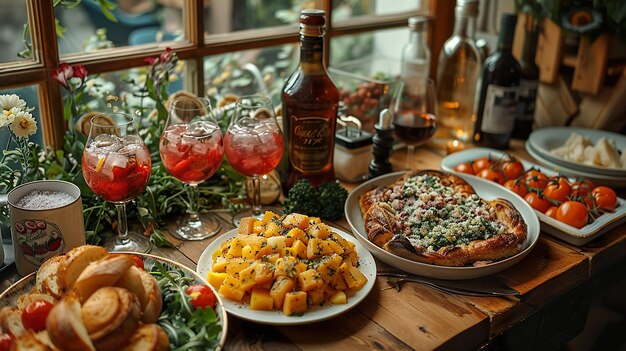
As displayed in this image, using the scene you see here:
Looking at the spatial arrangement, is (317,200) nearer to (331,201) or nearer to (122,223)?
(331,201)

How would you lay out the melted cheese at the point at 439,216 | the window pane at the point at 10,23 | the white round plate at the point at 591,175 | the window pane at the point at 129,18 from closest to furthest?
1. the melted cheese at the point at 439,216
2. the white round plate at the point at 591,175
3. the window pane at the point at 129,18
4. the window pane at the point at 10,23

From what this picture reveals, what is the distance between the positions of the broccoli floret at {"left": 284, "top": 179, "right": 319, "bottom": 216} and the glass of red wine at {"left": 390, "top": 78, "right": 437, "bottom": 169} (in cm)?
40

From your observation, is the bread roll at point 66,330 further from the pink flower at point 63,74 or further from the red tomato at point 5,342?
the pink flower at point 63,74

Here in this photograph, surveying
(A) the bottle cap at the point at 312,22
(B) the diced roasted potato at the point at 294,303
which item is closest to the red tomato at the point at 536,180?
(A) the bottle cap at the point at 312,22

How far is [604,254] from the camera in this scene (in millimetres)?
1425

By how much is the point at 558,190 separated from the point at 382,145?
44cm

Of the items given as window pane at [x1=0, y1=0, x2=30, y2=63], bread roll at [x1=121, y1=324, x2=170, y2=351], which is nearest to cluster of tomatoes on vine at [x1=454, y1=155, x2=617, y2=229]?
bread roll at [x1=121, y1=324, x2=170, y2=351]

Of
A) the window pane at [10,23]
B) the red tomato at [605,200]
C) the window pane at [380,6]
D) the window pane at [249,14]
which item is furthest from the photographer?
the window pane at [10,23]

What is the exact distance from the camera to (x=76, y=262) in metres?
1.01

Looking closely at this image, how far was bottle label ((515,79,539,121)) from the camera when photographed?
6.34 ft

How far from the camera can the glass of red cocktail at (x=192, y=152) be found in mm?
1307

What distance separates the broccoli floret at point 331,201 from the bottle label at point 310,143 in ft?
0.31

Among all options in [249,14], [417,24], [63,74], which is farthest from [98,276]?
[249,14]

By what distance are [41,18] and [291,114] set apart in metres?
0.59
